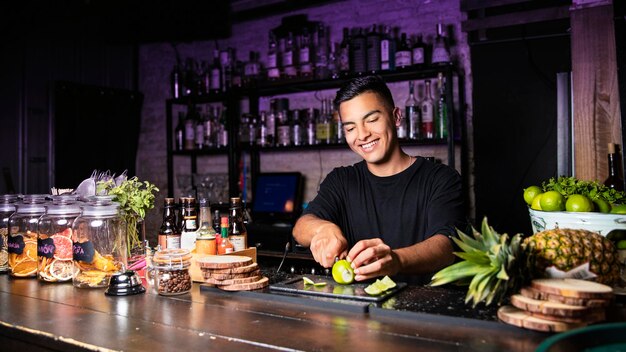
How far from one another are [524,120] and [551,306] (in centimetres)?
252

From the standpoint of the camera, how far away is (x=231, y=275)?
65.4 inches

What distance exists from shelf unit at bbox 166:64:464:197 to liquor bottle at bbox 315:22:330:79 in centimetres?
9

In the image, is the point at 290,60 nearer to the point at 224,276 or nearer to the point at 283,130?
the point at 283,130

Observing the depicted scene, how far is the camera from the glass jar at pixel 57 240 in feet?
6.25

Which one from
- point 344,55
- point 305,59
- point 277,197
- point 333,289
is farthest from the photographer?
point 277,197

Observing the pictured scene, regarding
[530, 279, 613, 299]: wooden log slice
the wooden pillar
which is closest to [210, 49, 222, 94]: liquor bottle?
the wooden pillar

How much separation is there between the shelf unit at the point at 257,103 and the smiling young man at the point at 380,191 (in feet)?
3.59

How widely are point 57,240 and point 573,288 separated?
5.40 ft

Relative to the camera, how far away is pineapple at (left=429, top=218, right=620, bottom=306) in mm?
1242

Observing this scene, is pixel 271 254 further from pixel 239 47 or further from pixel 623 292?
pixel 239 47

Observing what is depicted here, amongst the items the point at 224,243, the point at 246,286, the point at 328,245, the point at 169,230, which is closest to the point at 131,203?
the point at 169,230

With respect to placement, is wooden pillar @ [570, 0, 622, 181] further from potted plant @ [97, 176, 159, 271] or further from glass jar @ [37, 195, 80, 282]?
glass jar @ [37, 195, 80, 282]

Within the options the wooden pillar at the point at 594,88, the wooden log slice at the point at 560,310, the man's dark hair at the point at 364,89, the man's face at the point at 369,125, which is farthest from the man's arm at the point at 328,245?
the wooden pillar at the point at 594,88

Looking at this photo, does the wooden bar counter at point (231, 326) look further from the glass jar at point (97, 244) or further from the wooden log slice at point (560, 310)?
the glass jar at point (97, 244)
